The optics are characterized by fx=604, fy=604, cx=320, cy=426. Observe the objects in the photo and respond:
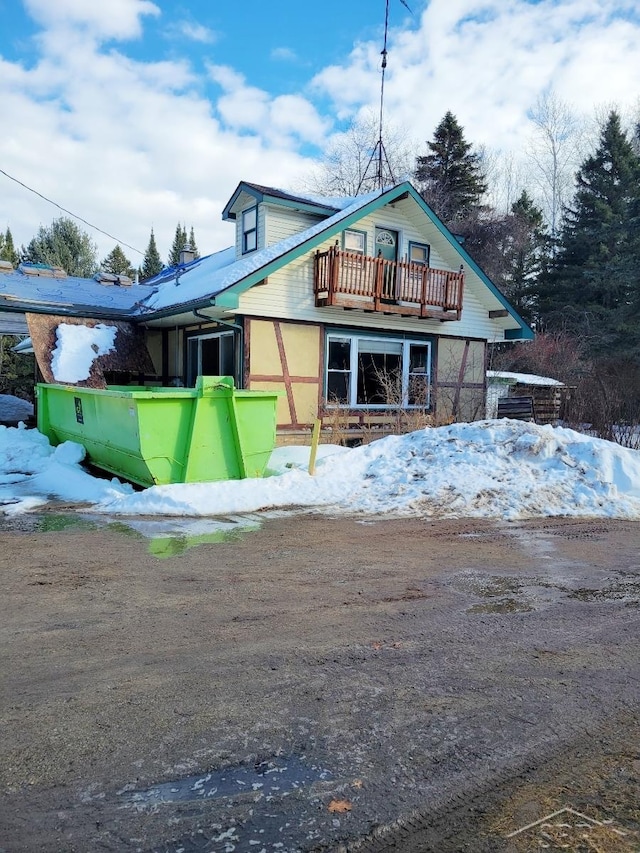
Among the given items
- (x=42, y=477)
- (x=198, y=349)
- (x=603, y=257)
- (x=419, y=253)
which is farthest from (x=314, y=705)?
(x=603, y=257)

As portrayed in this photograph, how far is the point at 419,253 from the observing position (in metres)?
16.8

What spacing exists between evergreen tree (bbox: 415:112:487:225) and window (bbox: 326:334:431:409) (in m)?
20.3

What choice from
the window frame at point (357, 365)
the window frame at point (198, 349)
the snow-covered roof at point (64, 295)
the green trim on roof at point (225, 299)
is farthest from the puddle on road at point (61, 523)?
the snow-covered roof at point (64, 295)

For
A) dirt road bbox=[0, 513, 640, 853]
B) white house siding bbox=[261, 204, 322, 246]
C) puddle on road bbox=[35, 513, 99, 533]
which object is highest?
white house siding bbox=[261, 204, 322, 246]

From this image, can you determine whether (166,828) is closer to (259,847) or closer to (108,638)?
(259,847)

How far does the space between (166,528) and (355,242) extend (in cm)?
1076

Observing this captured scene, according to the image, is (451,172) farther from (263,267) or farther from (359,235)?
(263,267)

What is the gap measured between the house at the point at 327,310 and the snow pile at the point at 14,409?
307cm

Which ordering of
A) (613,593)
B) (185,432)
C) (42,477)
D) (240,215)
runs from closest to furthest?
(613,593) → (185,432) → (42,477) → (240,215)

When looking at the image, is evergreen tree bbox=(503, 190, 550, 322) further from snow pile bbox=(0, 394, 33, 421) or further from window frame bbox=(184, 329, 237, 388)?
snow pile bbox=(0, 394, 33, 421)

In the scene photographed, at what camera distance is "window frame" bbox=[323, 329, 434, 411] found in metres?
15.2

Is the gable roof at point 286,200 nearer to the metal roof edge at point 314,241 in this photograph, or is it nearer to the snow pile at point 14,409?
the metal roof edge at point 314,241

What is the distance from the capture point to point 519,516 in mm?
8117

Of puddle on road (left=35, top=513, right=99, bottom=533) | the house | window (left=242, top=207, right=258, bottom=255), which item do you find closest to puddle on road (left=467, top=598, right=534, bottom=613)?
puddle on road (left=35, top=513, right=99, bottom=533)
